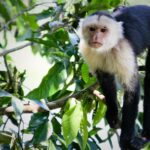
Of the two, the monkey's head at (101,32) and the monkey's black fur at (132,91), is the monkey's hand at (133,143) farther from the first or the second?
the monkey's head at (101,32)

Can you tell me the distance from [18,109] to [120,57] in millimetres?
612

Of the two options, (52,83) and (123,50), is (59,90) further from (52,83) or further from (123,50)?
(123,50)

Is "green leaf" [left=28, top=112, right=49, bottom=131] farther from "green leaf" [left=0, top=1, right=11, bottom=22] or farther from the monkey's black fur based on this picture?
"green leaf" [left=0, top=1, right=11, bottom=22]

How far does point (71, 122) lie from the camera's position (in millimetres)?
1161

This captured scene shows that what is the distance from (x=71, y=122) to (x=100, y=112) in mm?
354

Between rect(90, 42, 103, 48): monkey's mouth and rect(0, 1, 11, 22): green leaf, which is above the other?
rect(0, 1, 11, 22): green leaf

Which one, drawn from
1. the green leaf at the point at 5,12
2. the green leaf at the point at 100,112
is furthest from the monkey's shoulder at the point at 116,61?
the green leaf at the point at 5,12

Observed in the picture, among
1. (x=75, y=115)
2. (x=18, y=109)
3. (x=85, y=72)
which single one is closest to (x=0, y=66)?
(x=85, y=72)

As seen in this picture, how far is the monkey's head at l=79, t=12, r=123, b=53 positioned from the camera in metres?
1.46

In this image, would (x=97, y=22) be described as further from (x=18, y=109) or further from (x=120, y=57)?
(x=18, y=109)

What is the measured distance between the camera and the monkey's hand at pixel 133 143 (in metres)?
1.44

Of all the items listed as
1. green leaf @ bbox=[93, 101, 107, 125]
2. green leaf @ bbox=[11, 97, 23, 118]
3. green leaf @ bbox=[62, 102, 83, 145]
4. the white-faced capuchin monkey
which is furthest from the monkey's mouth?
green leaf @ bbox=[11, 97, 23, 118]

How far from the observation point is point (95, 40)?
1.46 metres

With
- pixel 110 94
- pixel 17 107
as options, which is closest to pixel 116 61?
pixel 110 94
